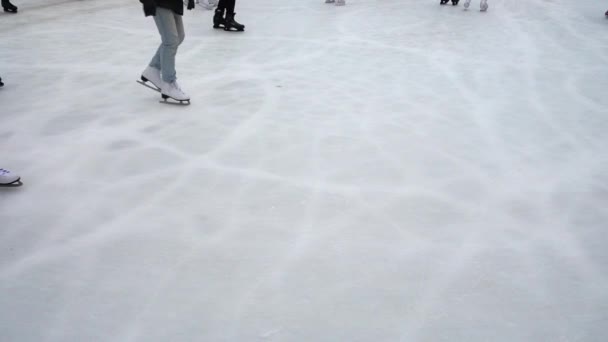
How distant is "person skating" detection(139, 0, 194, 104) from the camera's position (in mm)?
3289

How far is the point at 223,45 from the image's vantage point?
5.80 meters

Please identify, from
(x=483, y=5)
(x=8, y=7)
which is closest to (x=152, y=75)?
(x=8, y=7)

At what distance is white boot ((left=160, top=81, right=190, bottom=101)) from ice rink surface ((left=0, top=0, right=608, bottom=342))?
12 centimetres

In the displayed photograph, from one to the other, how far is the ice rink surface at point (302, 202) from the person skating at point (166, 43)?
0.18 m

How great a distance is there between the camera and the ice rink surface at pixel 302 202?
164 cm

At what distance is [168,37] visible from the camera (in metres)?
3.44

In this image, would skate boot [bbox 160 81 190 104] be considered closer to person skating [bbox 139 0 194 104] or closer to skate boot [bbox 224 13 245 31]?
person skating [bbox 139 0 194 104]

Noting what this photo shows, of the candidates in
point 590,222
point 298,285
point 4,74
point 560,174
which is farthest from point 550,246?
point 4,74

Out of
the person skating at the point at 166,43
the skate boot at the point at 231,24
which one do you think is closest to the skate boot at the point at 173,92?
the person skating at the point at 166,43

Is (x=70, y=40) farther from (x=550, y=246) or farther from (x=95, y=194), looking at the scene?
(x=550, y=246)

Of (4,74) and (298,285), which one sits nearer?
(298,285)

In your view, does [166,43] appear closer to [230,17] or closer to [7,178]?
[7,178]

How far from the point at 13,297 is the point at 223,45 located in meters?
4.63

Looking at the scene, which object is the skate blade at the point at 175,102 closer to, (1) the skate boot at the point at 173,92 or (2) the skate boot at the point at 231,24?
(1) the skate boot at the point at 173,92
